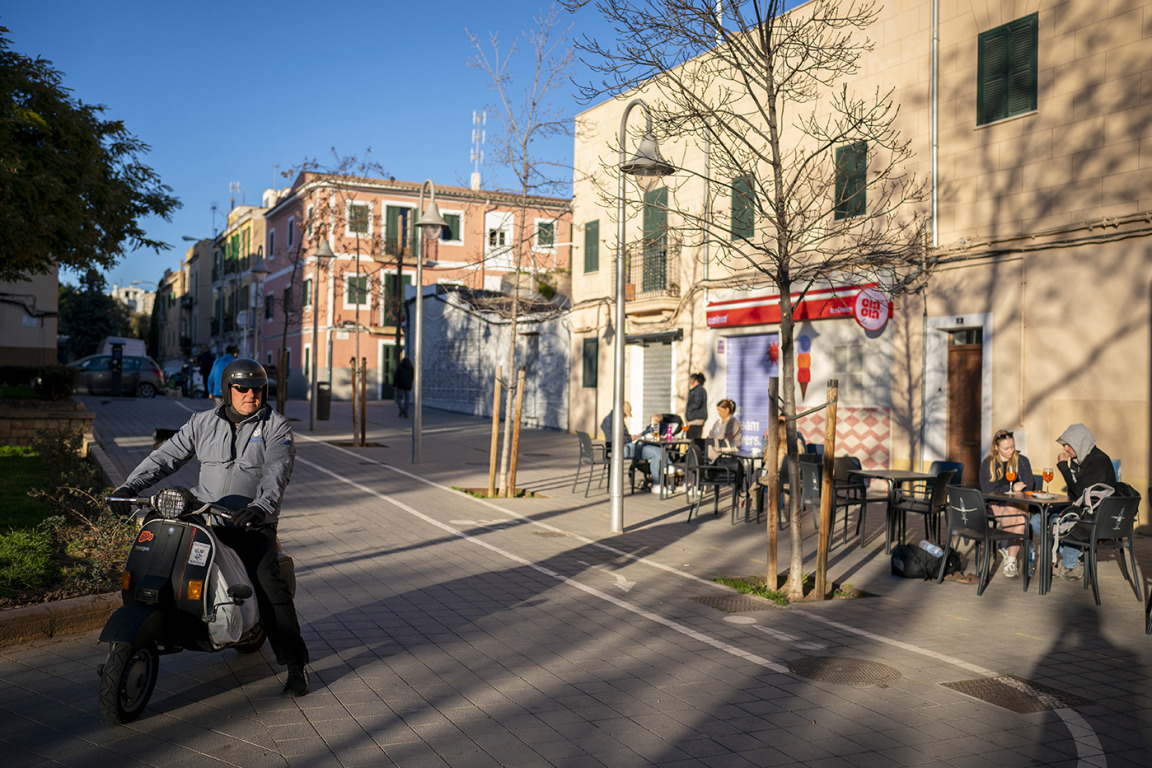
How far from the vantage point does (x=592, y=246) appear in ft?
83.0

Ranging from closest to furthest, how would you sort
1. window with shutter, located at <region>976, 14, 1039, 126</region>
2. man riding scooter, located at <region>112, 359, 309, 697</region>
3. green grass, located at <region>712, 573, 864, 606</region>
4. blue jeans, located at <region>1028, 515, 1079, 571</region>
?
man riding scooter, located at <region>112, 359, 309, 697</region> < green grass, located at <region>712, 573, 864, 606</region> < blue jeans, located at <region>1028, 515, 1079, 571</region> < window with shutter, located at <region>976, 14, 1039, 126</region>

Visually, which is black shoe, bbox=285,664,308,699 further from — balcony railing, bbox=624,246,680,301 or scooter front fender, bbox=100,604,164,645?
balcony railing, bbox=624,246,680,301

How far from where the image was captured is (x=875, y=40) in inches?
644

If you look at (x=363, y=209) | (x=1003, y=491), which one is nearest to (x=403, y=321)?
(x=363, y=209)

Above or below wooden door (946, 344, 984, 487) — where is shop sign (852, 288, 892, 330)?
above

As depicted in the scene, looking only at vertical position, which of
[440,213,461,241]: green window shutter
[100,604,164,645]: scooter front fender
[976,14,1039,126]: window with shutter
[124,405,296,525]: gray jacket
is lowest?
[100,604,164,645]: scooter front fender

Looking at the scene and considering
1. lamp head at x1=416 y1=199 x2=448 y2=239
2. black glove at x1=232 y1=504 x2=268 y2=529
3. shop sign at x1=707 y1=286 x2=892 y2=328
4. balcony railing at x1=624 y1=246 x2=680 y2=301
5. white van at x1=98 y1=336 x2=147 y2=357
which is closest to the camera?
black glove at x1=232 y1=504 x2=268 y2=529

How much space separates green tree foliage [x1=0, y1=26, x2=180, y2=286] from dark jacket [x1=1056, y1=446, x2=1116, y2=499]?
13461 millimetres

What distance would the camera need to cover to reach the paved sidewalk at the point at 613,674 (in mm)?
4379

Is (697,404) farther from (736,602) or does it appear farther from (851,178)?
(736,602)

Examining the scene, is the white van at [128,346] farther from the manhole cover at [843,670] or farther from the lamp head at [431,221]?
the manhole cover at [843,670]

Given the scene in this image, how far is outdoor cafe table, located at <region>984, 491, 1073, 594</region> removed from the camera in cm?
848

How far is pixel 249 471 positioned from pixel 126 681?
3.77ft

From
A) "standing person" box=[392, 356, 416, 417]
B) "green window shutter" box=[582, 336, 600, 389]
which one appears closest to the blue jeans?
"green window shutter" box=[582, 336, 600, 389]
